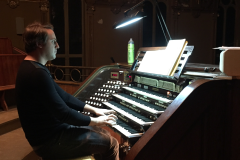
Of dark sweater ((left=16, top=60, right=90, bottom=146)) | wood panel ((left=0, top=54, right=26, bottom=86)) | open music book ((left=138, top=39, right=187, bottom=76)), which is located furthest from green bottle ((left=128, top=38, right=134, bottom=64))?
wood panel ((left=0, top=54, right=26, bottom=86))

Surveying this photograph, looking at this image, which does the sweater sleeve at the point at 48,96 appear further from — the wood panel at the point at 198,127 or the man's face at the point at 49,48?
the wood panel at the point at 198,127

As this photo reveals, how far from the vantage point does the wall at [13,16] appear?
20.7 ft

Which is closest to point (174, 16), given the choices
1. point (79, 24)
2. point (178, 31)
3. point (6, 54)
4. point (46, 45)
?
point (178, 31)

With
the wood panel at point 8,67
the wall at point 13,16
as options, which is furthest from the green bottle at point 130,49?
the wall at point 13,16

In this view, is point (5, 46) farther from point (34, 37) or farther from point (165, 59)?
point (165, 59)

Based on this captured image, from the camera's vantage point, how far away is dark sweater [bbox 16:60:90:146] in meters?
1.51

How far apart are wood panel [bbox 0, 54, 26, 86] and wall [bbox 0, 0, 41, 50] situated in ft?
5.47

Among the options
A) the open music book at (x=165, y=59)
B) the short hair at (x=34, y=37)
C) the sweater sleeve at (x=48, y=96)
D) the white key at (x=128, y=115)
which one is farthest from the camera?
the open music book at (x=165, y=59)

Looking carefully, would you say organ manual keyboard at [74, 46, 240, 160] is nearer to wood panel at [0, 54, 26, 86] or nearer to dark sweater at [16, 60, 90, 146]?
dark sweater at [16, 60, 90, 146]

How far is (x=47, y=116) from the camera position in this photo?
1592 millimetres

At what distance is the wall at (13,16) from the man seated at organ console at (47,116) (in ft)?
17.6

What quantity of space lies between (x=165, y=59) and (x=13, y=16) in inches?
221

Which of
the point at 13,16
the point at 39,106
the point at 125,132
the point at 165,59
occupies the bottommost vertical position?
the point at 125,132

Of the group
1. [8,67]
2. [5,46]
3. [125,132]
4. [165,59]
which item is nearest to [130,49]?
[165,59]
